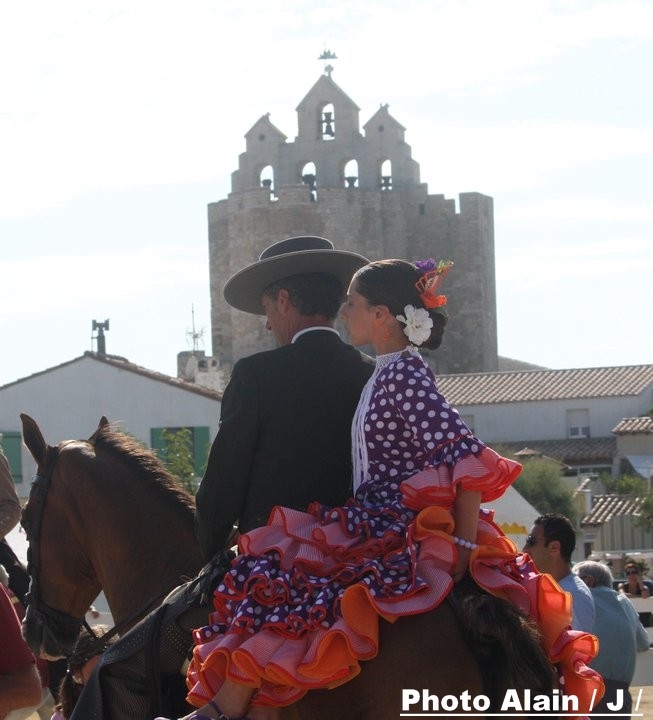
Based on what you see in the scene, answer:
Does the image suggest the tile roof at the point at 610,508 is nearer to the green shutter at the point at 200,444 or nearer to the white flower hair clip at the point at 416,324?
the green shutter at the point at 200,444

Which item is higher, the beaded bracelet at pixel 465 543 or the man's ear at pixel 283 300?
the man's ear at pixel 283 300

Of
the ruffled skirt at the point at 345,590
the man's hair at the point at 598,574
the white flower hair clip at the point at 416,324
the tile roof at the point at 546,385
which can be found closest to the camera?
the ruffled skirt at the point at 345,590

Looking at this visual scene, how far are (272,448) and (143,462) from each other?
1.01m

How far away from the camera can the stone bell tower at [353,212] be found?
240 feet

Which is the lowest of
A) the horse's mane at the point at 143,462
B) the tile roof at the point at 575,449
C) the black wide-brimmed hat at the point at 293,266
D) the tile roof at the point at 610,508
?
the tile roof at the point at 610,508

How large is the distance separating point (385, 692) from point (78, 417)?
1223 inches

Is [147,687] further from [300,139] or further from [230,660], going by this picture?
[300,139]

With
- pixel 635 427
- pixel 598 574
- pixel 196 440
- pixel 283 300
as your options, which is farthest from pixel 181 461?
pixel 635 427

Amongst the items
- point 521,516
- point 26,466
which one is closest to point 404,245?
point 26,466

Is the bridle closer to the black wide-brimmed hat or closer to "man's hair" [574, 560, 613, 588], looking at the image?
the black wide-brimmed hat

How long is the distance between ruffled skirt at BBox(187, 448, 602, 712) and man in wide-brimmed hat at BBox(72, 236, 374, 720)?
31 cm

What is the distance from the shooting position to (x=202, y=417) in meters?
33.3

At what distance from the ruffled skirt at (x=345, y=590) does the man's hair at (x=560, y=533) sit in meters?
3.33

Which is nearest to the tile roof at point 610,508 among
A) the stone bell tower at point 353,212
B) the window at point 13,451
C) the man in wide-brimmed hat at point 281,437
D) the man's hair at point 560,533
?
the window at point 13,451
